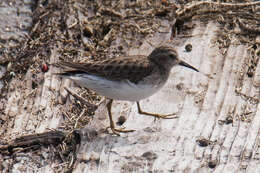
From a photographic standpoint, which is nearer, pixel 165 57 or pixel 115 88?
pixel 115 88

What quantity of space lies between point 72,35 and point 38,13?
100 cm

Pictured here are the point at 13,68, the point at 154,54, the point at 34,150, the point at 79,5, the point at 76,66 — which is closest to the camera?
the point at 34,150

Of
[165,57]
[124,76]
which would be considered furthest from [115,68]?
[165,57]

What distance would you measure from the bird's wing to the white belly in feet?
0.23

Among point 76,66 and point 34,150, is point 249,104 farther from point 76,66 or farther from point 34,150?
point 34,150

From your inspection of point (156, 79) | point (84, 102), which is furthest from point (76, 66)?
point (156, 79)

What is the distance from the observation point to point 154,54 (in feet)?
17.5

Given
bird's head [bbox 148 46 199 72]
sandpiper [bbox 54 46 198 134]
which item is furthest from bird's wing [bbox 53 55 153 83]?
bird's head [bbox 148 46 199 72]

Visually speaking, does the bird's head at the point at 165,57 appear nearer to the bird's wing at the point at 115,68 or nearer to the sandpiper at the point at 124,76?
the sandpiper at the point at 124,76

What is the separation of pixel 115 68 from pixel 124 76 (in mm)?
131

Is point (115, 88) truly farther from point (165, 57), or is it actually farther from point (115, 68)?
point (165, 57)

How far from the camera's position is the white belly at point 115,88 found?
488 cm

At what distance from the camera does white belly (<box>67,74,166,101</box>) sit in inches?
192

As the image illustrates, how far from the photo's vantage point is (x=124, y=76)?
5.05m
